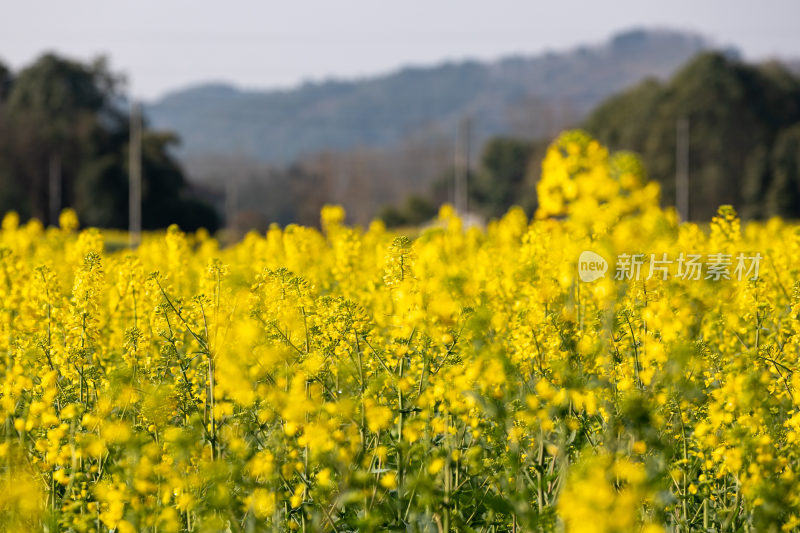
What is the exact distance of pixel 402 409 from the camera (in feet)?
9.49

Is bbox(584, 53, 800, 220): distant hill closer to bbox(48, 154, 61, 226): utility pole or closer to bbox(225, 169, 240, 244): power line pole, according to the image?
bbox(225, 169, 240, 244): power line pole

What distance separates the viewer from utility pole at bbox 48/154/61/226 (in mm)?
33406

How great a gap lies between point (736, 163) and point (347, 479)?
121 ft

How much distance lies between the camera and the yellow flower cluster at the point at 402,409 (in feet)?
8.54

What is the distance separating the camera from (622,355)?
3.51 meters

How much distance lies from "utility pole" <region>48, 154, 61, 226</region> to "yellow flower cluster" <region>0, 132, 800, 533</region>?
1232 inches

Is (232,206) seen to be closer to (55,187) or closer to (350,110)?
(55,187)

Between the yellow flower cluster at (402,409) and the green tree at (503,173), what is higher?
the green tree at (503,173)

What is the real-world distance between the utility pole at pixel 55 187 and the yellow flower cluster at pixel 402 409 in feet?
103

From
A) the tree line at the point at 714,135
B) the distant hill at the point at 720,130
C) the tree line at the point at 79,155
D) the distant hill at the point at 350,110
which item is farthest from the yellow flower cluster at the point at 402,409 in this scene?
the distant hill at the point at 350,110

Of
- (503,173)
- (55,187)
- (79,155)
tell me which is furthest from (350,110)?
(55,187)

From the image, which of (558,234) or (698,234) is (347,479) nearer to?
(558,234)

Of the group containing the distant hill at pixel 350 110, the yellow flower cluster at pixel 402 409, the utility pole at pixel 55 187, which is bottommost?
the yellow flower cluster at pixel 402 409

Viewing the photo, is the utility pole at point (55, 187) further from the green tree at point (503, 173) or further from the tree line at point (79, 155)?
the green tree at point (503, 173)
